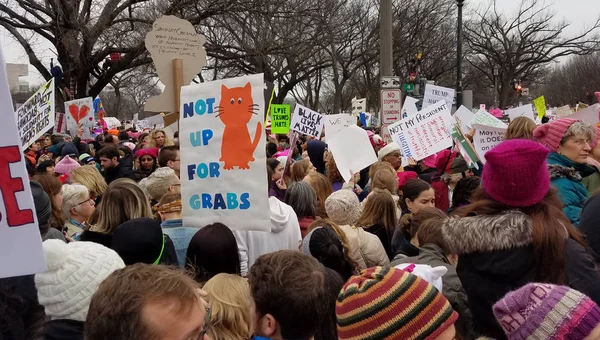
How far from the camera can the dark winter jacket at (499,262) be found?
8.54ft

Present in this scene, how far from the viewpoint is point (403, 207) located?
19.2 feet

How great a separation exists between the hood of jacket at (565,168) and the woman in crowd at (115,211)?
275 centimetres

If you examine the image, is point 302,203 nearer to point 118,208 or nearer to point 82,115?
point 118,208

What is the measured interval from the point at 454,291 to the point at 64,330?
1.86 metres

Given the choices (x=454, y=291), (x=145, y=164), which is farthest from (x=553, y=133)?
(x=145, y=164)

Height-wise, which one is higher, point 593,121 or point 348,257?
point 593,121

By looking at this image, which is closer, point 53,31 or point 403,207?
point 403,207

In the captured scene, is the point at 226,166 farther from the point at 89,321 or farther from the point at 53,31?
the point at 53,31

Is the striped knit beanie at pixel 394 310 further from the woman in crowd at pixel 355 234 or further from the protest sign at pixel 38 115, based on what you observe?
the protest sign at pixel 38 115

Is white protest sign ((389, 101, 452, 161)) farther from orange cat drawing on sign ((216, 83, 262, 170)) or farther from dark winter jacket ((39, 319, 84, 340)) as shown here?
dark winter jacket ((39, 319, 84, 340))

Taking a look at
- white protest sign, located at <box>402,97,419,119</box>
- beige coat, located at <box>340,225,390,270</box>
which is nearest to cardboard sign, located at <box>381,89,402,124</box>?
white protest sign, located at <box>402,97,419,119</box>

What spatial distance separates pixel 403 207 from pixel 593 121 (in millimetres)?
2359

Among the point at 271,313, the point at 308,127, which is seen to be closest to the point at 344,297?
the point at 271,313

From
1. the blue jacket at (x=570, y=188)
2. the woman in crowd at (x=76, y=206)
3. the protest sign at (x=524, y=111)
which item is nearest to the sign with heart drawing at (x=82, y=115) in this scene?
the protest sign at (x=524, y=111)
